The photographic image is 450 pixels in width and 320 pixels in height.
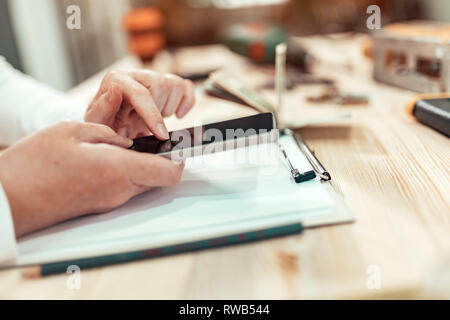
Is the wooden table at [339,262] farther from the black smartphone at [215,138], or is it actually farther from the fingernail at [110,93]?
the fingernail at [110,93]

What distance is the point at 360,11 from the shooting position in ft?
5.64

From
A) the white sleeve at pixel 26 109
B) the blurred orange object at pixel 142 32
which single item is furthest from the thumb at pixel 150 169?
the blurred orange object at pixel 142 32

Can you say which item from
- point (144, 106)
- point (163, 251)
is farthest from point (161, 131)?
point (163, 251)

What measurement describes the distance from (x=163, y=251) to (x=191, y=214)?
0.05 meters

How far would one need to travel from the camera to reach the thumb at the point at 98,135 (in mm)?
355

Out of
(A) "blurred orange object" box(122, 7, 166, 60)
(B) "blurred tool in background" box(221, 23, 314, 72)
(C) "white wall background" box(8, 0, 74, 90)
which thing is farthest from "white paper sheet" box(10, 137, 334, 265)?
(C) "white wall background" box(8, 0, 74, 90)

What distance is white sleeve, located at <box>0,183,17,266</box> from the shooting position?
304mm

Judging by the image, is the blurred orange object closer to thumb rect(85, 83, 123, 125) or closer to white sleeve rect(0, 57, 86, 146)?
white sleeve rect(0, 57, 86, 146)

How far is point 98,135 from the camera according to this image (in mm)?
361

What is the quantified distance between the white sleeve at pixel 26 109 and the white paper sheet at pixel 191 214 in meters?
0.30

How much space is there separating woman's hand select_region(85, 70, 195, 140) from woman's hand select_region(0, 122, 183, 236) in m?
0.07

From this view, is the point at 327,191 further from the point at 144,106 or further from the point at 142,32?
the point at 142,32
